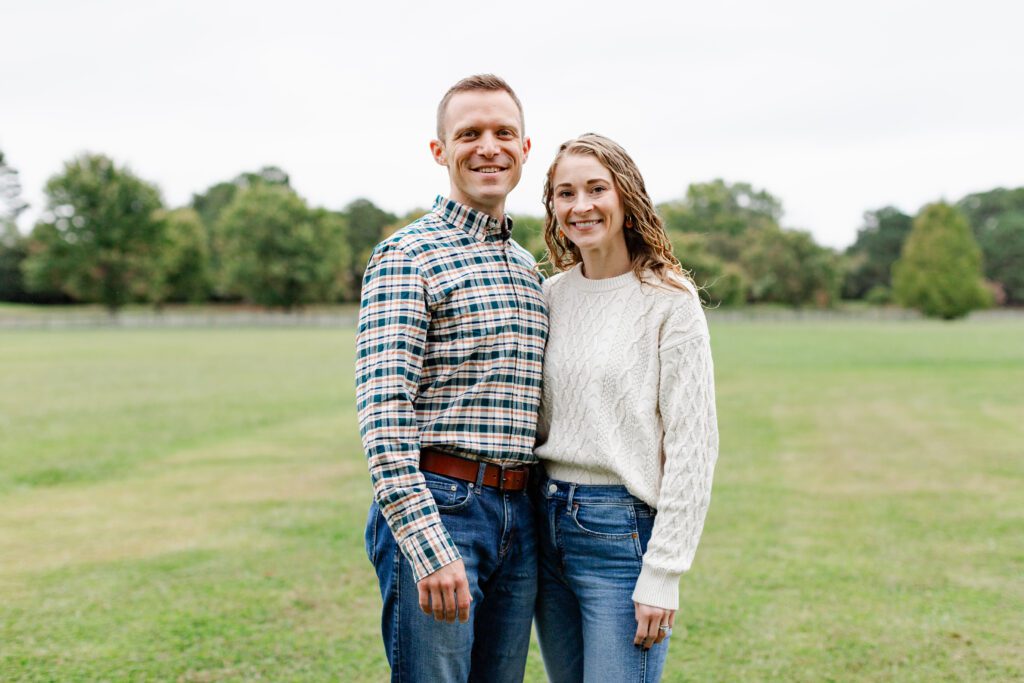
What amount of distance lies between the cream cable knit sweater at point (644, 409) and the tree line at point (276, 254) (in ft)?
179

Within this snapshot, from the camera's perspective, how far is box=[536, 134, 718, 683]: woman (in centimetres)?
254

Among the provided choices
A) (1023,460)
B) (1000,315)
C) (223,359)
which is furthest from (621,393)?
(1000,315)

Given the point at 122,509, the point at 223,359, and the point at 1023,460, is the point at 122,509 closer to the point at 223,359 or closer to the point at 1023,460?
the point at 1023,460

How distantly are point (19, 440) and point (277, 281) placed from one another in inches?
2261

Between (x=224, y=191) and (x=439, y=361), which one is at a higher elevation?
(x=224, y=191)

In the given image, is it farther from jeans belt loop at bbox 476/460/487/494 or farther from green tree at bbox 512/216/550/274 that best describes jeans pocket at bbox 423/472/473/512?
green tree at bbox 512/216/550/274

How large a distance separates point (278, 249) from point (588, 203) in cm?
6811

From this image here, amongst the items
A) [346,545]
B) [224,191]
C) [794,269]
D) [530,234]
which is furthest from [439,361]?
[224,191]

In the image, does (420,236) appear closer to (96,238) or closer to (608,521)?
(608,521)

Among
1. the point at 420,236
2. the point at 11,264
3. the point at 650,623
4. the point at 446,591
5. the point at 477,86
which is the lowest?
the point at 650,623

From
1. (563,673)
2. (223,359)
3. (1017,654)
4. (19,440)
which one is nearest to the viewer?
(563,673)

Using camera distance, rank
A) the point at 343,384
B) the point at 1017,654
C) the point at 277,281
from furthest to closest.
Result: the point at 277,281 → the point at 343,384 → the point at 1017,654

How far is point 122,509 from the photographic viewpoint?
836 cm

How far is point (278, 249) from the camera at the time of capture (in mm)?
68125
